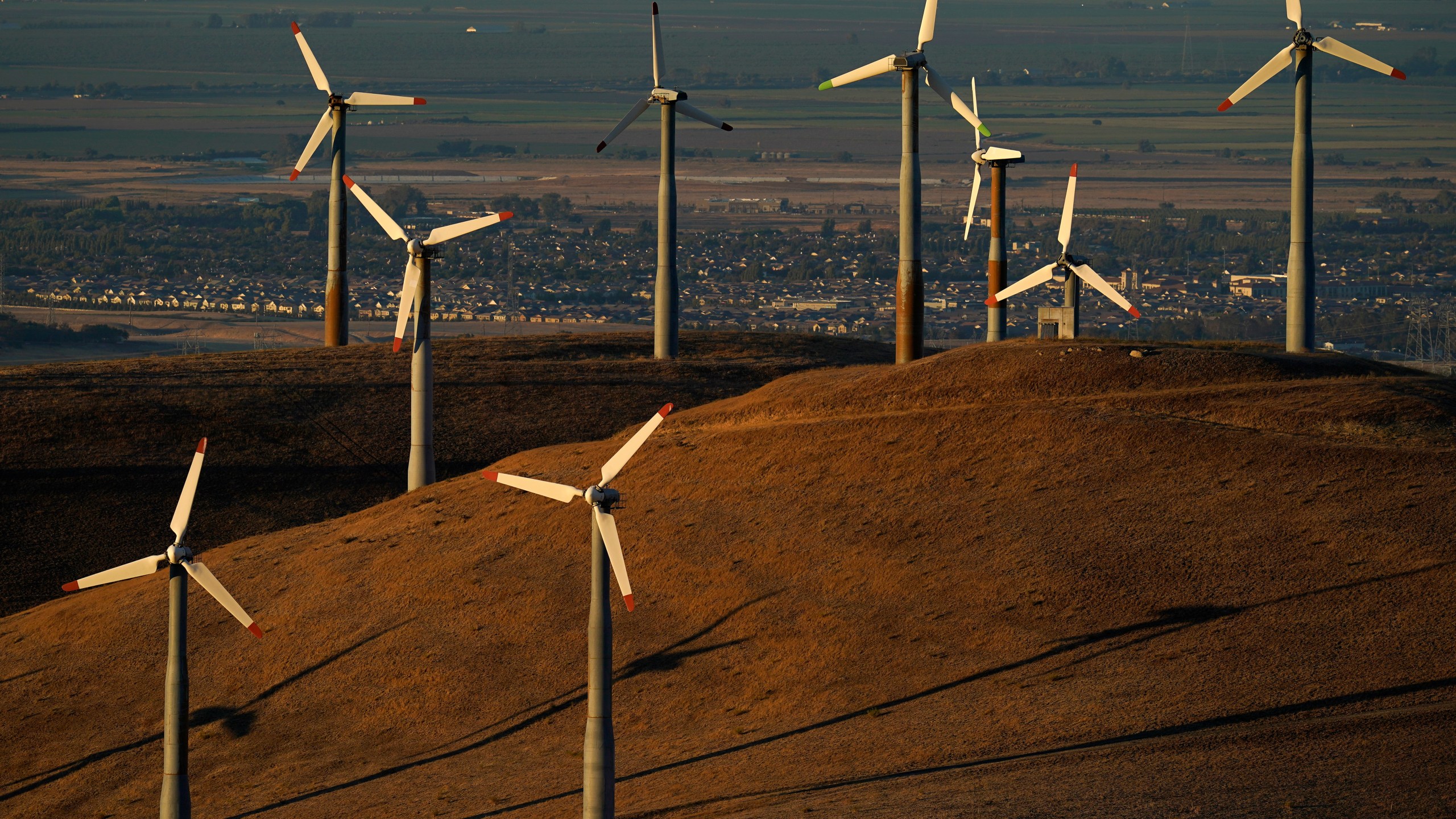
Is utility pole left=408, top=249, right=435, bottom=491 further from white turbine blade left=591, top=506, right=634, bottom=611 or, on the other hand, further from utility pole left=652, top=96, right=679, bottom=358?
white turbine blade left=591, top=506, right=634, bottom=611

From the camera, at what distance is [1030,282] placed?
65.5 m

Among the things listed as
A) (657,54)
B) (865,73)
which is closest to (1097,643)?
(865,73)

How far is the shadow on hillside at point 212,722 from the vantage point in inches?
1574

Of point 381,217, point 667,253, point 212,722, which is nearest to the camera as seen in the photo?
point 212,722

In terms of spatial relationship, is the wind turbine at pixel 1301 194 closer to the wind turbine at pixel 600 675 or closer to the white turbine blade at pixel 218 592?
the wind turbine at pixel 600 675

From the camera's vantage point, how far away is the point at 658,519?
47.4 metres

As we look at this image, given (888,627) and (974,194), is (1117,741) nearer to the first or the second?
(888,627)

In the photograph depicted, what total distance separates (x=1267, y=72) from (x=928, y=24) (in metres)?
13.3

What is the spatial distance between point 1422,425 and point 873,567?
1592 cm

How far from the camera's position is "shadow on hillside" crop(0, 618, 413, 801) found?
40.0 m

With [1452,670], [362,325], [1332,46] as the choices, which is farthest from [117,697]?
[362,325]

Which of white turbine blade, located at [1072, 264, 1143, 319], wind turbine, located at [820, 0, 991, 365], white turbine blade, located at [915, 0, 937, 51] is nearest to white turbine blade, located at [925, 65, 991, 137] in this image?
wind turbine, located at [820, 0, 991, 365]

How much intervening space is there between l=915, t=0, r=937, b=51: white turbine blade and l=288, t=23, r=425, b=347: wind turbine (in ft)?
71.5

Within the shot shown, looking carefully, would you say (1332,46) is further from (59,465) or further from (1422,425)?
(59,465)
